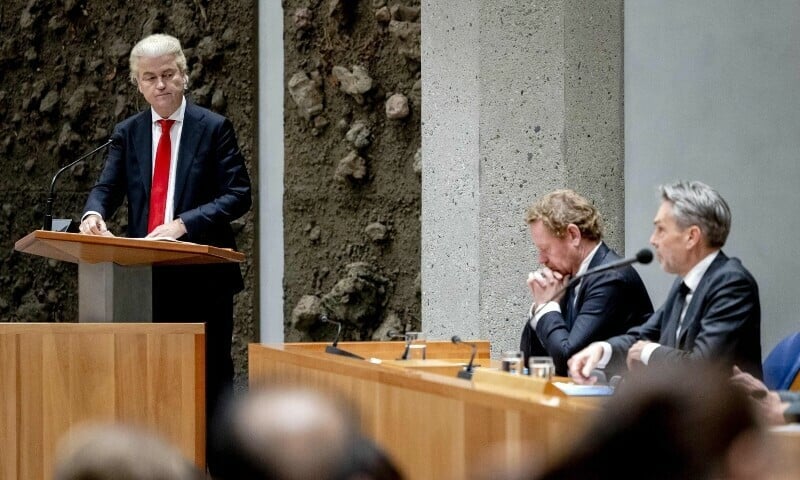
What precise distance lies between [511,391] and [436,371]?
0.98 metres

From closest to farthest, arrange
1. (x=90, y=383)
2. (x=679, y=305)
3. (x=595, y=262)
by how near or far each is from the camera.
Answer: (x=679, y=305) → (x=90, y=383) → (x=595, y=262)

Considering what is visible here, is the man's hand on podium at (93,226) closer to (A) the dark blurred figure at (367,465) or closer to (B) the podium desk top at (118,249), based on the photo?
(B) the podium desk top at (118,249)

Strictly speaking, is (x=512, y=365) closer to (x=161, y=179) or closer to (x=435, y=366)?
(x=435, y=366)

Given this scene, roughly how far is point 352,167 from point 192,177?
203 centimetres

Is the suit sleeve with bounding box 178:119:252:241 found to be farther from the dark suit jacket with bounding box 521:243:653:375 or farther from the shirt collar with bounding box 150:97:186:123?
the dark suit jacket with bounding box 521:243:653:375

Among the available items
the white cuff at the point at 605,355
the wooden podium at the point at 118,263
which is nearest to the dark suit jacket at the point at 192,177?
the wooden podium at the point at 118,263

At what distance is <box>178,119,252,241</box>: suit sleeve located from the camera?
4594 mm

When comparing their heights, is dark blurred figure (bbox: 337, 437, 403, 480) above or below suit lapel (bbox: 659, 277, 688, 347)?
above

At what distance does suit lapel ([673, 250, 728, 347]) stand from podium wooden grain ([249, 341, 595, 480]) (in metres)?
0.73

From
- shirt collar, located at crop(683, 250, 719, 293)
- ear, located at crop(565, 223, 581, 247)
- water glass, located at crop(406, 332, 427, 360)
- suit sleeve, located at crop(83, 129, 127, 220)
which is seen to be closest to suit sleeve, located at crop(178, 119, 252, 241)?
suit sleeve, located at crop(83, 129, 127, 220)

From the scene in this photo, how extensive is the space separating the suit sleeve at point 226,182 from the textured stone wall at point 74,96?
2288 mm

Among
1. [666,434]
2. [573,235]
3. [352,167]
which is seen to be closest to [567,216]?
[573,235]

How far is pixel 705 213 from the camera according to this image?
11.0ft

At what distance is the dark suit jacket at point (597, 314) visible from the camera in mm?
3900
